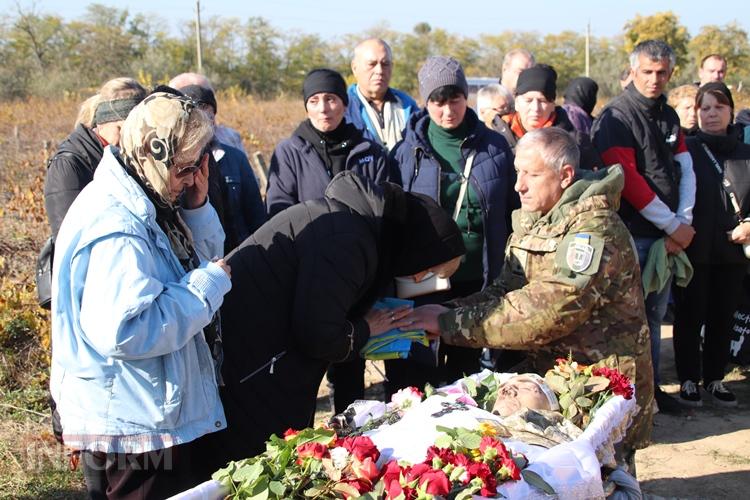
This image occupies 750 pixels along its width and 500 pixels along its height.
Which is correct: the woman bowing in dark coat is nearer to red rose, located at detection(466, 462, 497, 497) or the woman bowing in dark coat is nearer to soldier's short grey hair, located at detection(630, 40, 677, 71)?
red rose, located at detection(466, 462, 497, 497)

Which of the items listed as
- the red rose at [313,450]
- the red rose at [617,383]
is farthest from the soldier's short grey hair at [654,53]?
the red rose at [313,450]

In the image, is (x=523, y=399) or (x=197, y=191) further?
(x=523, y=399)

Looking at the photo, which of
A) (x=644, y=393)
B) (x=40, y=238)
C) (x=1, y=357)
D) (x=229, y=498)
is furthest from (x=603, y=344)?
(x=40, y=238)

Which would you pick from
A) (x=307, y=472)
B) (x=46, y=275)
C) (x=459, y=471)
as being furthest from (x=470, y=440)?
(x=46, y=275)

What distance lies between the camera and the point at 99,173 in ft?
8.05

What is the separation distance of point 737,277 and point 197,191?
4220mm

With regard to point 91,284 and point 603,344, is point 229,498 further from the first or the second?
point 603,344

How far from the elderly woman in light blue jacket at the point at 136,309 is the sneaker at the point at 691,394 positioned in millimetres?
3988

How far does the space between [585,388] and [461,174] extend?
1.90 meters

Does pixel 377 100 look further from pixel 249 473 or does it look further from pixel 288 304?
pixel 249 473

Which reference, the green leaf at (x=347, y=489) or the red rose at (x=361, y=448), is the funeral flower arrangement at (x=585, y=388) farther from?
the green leaf at (x=347, y=489)

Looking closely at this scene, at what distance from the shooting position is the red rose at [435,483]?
2182mm

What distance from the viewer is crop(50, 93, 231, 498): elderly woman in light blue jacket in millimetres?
2287

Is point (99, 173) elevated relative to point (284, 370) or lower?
elevated
